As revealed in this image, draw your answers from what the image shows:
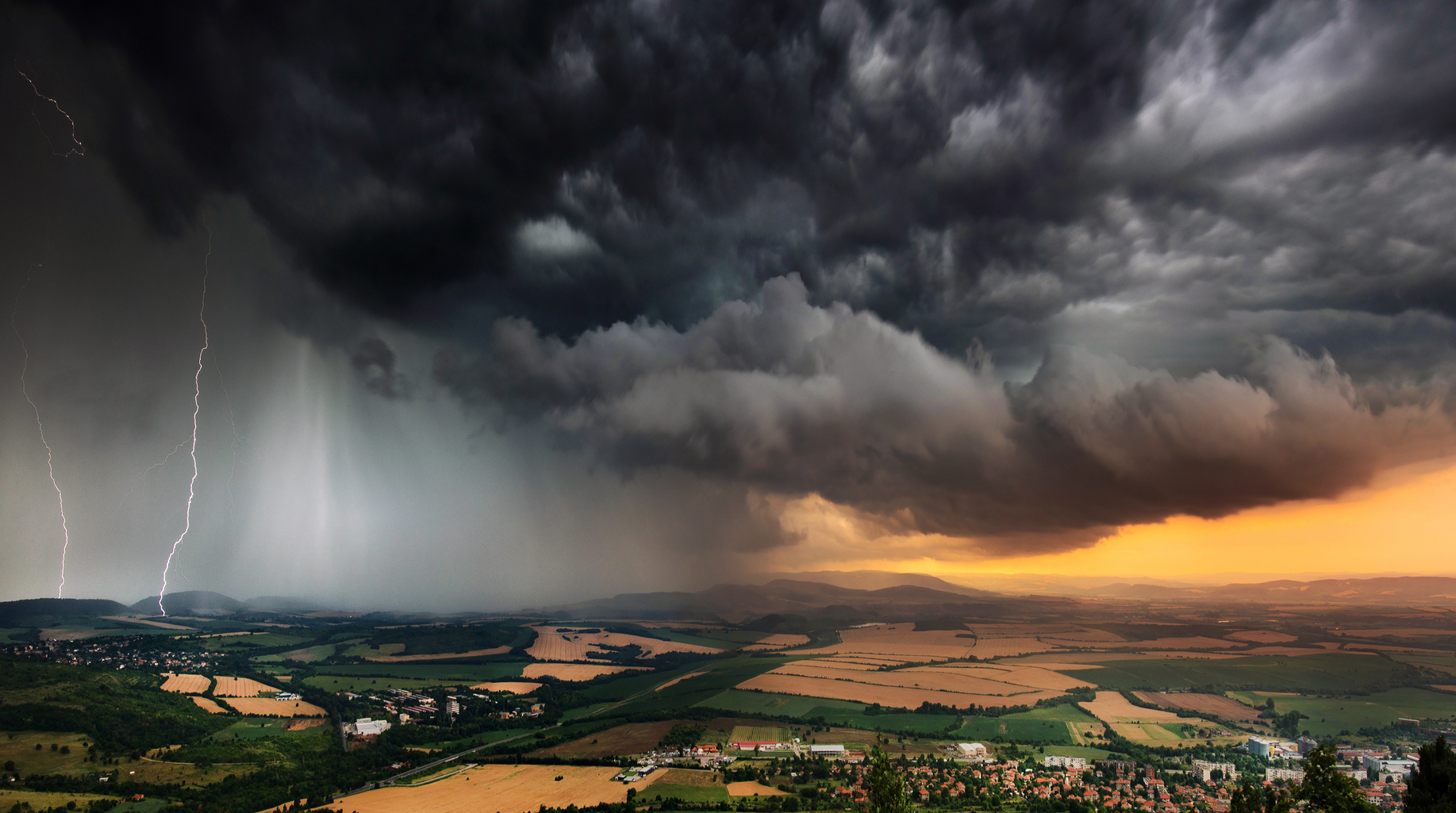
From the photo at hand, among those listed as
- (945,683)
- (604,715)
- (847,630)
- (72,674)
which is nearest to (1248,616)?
(847,630)

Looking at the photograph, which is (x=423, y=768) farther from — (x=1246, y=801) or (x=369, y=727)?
(x=1246, y=801)

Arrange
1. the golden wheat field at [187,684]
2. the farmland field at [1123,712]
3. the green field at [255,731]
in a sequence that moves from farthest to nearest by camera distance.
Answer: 1. the farmland field at [1123,712]
2. the golden wheat field at [187,684]
3. the green field at [255,731]

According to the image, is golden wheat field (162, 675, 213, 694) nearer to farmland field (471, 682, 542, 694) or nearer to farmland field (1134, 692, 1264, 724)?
farmland field (471, 682, 542, 694)

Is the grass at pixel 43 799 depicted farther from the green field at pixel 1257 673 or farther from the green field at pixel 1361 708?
the green field at pixel 1257 673

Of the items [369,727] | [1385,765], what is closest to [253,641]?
[369,727]

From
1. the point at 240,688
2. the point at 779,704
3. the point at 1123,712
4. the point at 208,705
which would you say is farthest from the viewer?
the point at 779,704

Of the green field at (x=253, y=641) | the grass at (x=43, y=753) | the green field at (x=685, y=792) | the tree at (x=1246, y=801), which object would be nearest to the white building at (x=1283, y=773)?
the tree at (x=1246, y=801)
